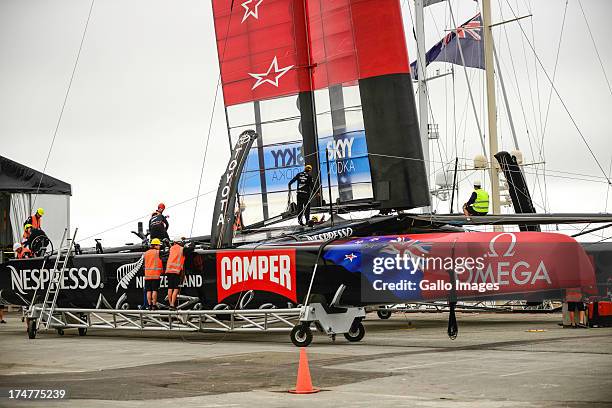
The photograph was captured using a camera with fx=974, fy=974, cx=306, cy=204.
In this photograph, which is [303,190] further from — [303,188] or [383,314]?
[383,314]

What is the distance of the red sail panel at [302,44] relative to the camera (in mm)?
15812

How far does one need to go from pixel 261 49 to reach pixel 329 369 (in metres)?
9.29

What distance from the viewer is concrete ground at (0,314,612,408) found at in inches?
307

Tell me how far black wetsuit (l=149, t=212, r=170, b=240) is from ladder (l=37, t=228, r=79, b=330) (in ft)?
3.95

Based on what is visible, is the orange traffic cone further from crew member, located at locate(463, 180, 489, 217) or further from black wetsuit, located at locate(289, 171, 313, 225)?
crew member, located at locate(463, 180, 489, 217)

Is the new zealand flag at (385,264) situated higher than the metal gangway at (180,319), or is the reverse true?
the new zealand flag at (385,264)

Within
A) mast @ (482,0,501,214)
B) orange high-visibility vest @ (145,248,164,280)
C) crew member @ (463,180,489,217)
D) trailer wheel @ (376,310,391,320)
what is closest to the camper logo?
orange high-visibility vest @ (145,248,164,280)

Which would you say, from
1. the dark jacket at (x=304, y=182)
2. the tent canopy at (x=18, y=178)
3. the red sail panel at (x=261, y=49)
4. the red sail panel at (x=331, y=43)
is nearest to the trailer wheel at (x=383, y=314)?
the dark jacket at (x=304, y=182)

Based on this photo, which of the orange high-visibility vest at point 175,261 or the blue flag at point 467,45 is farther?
the blue flag at point 467,45

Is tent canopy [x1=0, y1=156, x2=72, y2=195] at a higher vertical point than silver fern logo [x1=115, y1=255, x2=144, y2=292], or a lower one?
higher

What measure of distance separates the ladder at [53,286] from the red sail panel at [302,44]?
4.51m

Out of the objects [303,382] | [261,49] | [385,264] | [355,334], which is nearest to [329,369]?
[303,382]

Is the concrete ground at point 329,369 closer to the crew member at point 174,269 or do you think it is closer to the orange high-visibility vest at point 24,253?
the crew member at point 174,269

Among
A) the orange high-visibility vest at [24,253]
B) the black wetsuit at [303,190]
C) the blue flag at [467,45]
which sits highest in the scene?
the blue flag at [467,45]
